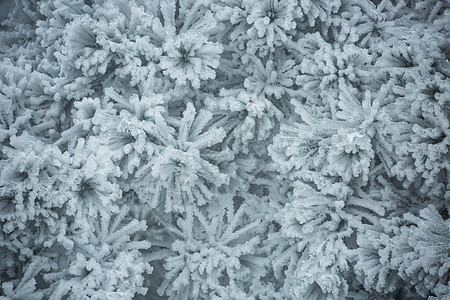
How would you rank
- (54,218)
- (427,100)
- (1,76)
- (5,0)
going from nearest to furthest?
1. (427,100)
2. (54,218)
3. (1,76)
4. (5,0)

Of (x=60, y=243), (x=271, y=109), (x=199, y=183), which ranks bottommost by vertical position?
(x=60, y=243)

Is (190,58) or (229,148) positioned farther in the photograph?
(229,148)

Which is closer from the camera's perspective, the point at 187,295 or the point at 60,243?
Result: the point at 60,243

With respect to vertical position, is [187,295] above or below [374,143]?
below

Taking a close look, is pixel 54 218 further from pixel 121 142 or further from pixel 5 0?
pixel 5 0

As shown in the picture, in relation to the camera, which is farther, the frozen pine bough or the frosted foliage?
the frosted foliage

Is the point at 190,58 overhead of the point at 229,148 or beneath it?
overhead

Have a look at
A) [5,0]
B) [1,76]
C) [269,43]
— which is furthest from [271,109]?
[5,0]

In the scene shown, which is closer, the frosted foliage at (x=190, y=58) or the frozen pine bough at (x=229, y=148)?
the frozen pine bough at (x=229, y=148)
